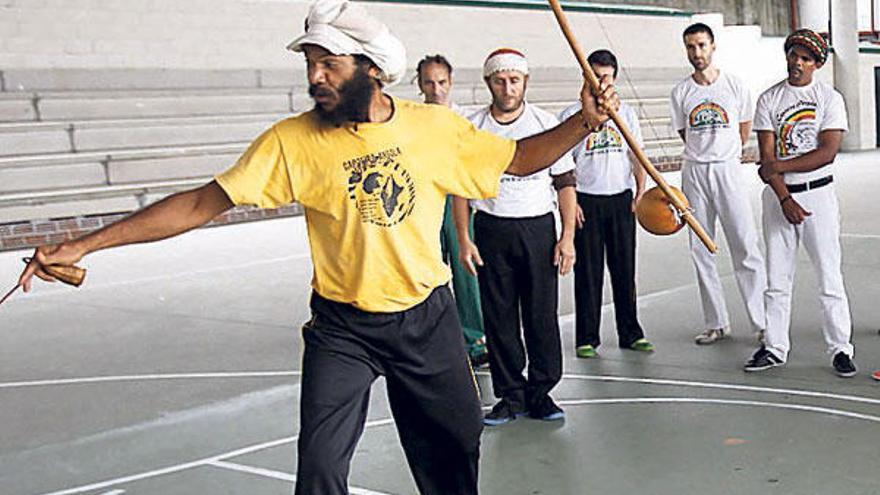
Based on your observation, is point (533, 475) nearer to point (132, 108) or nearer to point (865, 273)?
point (865, 273)

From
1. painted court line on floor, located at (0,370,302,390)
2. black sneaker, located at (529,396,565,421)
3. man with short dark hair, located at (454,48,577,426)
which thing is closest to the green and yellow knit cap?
man with short dark hair, located at (454,48,577,426)

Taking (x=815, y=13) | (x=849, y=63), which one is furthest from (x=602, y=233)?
(x=815, y=13)

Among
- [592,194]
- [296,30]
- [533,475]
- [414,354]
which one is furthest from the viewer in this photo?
[296,30]

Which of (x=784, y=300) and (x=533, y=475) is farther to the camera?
(x=784, y=300)

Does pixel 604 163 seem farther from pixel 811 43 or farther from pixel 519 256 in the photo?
pixel 519 256

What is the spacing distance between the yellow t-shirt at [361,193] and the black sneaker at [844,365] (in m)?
3.65

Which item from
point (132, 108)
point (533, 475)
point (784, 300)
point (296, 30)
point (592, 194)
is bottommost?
point (533, 475)

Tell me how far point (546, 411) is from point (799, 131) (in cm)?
224

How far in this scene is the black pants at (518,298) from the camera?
19.9ft

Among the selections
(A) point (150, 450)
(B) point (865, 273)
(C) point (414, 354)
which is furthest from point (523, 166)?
(B) point (865, 273)

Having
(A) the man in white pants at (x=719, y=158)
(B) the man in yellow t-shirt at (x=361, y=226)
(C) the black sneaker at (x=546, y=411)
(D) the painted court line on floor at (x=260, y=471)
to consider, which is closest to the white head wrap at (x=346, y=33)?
(B) the man in yellow t-shirt at (x=361, y=226)

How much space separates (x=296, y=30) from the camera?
19438 millimetres

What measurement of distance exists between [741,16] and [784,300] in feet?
78.0

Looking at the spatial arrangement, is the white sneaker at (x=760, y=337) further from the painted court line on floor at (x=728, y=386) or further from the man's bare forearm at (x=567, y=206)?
the man's bare forearm at (x=567, y=206)
